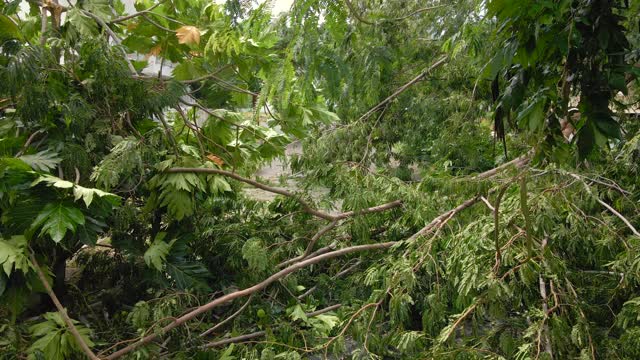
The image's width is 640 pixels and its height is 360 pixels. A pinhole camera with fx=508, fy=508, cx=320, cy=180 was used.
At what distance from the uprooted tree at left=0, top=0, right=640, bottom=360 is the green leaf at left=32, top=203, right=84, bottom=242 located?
0.04 ft

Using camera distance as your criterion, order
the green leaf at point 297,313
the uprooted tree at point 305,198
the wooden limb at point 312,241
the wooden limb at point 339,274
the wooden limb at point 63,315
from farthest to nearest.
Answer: the wooden limb at point 339,274, the wooden limb at point 312,241, the green leaf at point 297,313, the wooden limb at point 63,315, the uprooted tree at point 305,198

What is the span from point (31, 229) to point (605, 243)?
8.14ft

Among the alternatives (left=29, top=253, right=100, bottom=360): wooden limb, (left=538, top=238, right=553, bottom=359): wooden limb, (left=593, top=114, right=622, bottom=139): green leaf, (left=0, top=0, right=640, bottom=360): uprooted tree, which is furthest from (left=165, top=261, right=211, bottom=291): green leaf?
(left=593, top=114, right=622, bottom=139): green leaf

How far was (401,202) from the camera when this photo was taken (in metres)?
2.91

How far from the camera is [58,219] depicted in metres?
2.08

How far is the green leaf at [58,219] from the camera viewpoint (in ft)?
6.67

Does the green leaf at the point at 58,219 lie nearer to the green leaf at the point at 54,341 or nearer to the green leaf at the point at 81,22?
the green leaf at the point at 54,341

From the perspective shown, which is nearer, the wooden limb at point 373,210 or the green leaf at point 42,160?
the green leaf at point 42,160

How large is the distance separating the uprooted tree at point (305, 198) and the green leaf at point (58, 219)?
12mm

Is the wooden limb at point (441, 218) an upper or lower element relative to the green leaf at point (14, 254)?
lower

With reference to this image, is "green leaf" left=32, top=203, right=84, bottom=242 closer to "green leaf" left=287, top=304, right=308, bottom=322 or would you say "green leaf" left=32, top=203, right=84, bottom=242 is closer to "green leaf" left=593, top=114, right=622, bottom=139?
"green leaf" left=287, top=304, right=308, bottom=322

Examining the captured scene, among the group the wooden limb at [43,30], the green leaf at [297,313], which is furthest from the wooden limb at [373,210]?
the wooden limb at [43,30]

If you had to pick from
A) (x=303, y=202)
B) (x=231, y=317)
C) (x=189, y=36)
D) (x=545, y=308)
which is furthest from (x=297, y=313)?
(x=189, y=36)

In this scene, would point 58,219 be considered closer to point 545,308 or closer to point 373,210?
point 373,210
